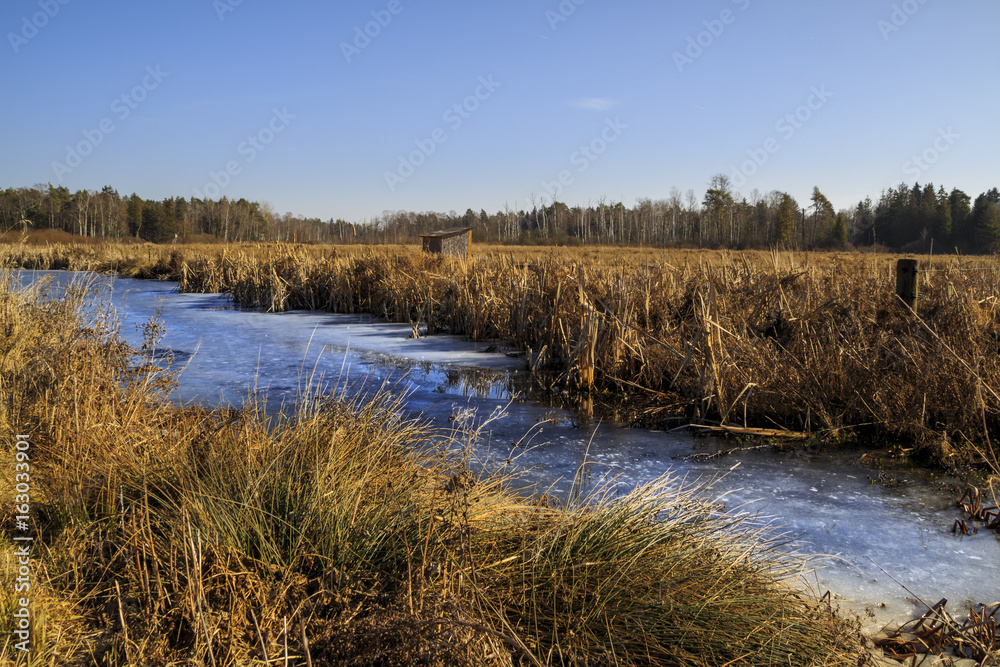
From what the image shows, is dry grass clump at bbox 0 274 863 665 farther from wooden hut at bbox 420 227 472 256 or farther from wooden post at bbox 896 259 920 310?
wooden hut at bbox 420 227 472 256

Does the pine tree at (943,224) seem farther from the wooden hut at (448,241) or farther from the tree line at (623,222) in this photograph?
the wooden hut at (448,241)

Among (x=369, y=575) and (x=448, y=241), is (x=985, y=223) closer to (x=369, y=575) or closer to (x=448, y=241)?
(x=448, y=241)

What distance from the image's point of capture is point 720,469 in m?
4.64

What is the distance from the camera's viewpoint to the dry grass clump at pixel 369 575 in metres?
2.01

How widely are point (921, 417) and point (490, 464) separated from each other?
358 cm

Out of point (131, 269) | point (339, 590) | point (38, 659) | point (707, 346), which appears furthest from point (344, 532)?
point (131, 269)

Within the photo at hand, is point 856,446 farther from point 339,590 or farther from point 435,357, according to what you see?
point 435,357

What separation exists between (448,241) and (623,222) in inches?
2502

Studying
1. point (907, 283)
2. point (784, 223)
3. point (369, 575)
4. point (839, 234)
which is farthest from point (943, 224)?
point (369, 575)

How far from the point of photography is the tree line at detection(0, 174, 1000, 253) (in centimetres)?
5481

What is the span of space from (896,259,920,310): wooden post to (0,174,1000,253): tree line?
36006mm

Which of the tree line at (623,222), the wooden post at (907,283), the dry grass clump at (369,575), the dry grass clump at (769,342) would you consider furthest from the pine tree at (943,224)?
the dry grass clump at (369,575)

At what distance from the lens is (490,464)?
4.37 meters

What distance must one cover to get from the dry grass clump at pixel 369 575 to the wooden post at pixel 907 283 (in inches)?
181
